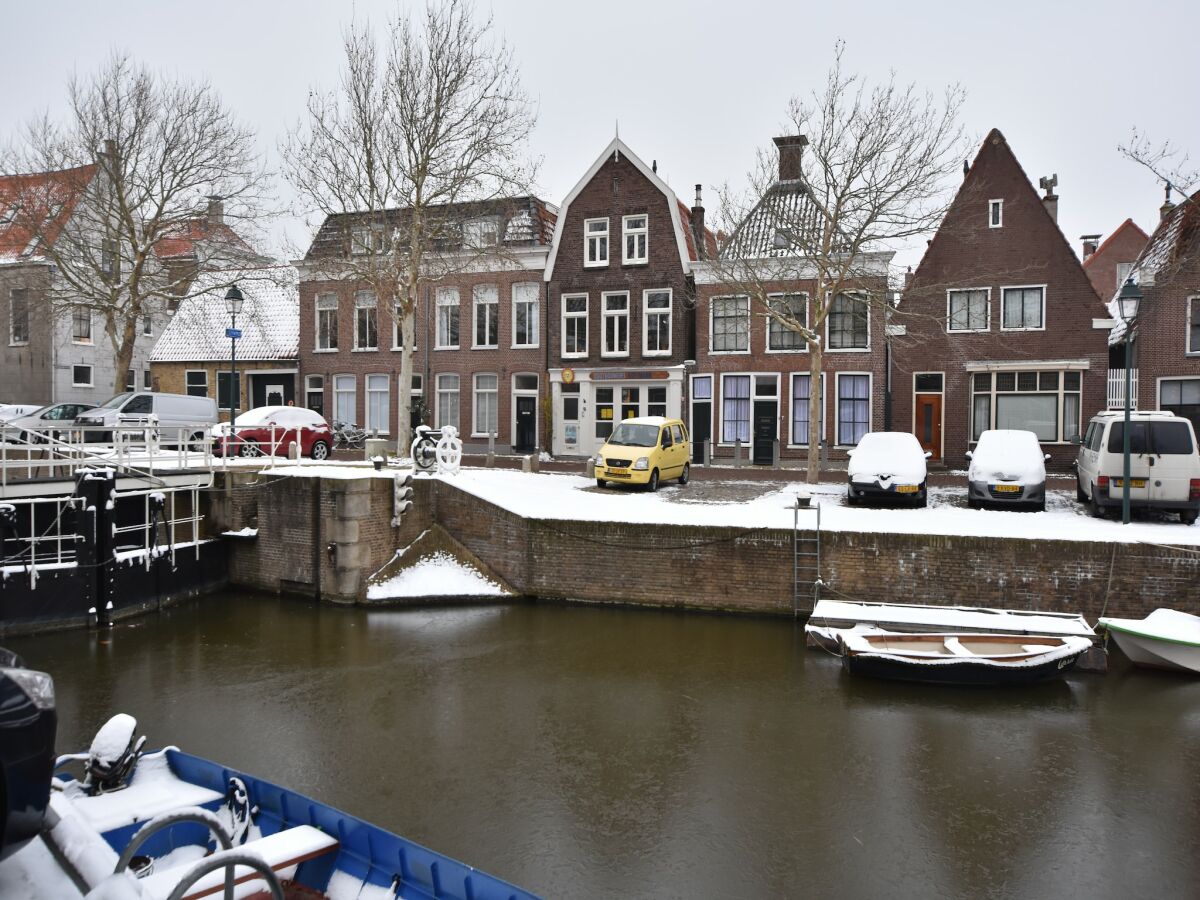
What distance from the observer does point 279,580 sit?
17.8 meters

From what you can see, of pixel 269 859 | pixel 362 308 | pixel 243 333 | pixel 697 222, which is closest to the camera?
pixel 269 859

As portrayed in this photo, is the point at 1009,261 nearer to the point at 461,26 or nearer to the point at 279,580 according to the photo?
the point at 461,26

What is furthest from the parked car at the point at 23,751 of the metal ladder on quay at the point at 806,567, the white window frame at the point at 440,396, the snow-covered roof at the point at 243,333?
the snow-covered roof at the point at 243,333

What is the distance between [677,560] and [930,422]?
1443 cm

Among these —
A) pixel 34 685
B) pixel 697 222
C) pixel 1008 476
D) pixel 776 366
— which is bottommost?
pixel 34 685

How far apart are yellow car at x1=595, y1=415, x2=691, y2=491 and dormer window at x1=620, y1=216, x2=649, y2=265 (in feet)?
28.5

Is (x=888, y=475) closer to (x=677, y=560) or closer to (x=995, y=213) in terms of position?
(x=677, y=560)

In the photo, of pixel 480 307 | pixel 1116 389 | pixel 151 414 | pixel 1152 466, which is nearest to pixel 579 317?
pixel 480 307

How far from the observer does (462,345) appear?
31312 mm

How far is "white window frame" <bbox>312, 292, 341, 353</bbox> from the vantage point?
108ft

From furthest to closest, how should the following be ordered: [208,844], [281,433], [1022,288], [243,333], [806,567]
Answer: [243,333]
[1022,288]
[281,433]
[806,567]
[208,844]

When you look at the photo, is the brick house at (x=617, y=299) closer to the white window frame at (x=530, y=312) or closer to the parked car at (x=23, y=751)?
the white window frame at (x=530, y=312)

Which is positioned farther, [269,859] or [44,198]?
[44,198]

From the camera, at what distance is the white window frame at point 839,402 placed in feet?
88.3
